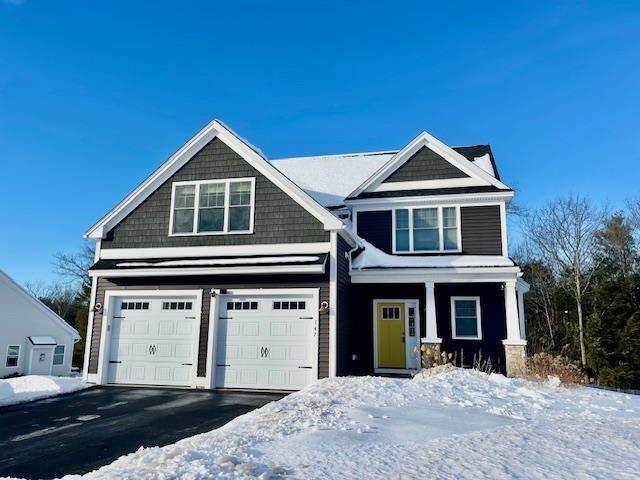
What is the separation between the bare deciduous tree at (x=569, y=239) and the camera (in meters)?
27.0

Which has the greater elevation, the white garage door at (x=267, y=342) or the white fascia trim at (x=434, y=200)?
the white fascia trim at (x=434, y=200)

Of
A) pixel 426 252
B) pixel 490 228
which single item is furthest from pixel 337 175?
pixel 490 228

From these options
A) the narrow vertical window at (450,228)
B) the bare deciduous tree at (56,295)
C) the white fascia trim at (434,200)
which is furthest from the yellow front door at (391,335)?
the bare deciduous tree at (56,295)

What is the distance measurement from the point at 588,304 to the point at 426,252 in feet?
55.5

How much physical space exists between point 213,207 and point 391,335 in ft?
22.7

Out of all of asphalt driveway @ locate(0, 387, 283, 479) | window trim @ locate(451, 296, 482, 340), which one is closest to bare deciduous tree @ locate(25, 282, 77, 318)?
asphalt driveway @ locate(0, 387, 283, 479)

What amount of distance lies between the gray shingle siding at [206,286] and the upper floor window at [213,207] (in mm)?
1448

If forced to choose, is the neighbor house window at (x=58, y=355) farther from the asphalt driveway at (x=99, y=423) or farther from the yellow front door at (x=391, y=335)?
the yellow front door at (x=391, y=335)

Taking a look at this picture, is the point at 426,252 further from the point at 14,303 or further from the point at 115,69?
the point at 14,303

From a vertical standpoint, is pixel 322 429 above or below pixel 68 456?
above

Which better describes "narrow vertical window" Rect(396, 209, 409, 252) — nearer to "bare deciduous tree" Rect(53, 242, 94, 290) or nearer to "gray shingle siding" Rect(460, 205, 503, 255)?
"gray shingle siding" Rect(460, 205, 503, 255)

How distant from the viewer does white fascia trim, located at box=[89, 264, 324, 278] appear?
1145 cm

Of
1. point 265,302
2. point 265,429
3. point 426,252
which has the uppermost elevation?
point 426,252

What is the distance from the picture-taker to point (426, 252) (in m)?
14.2
